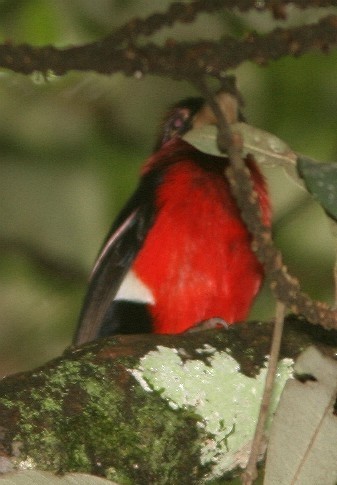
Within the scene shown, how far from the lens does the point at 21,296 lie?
4.27 metres

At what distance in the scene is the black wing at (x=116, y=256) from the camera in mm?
3492

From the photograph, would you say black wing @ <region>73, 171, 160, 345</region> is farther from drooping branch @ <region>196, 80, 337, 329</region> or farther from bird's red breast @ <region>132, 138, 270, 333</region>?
drooping branch @ <region>196, 80, 337, 329</region>

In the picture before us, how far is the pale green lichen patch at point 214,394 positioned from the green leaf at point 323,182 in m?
0.59

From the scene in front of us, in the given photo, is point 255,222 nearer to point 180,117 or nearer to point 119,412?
point 119,412

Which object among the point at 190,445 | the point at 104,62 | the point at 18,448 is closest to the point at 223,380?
the point at 190,445

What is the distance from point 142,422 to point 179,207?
1645 mm

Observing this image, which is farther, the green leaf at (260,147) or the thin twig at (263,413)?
the green leaf at (260,147)

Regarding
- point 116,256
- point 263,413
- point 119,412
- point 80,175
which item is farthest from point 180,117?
point 263,413

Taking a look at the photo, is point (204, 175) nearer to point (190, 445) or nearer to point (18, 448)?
point (190, 445)

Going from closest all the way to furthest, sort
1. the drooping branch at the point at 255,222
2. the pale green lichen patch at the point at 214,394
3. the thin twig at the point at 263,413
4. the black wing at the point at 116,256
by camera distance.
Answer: the thin twig at the point at 263,413
the drooping branch at the point at 255,222
the pale green lichen patch at the point at 214,394
the black wing at the point at 116,256

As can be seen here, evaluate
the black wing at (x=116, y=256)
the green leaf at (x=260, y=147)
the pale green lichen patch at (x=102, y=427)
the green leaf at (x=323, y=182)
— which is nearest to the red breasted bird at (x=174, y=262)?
the black wing at (x=116, y=256)

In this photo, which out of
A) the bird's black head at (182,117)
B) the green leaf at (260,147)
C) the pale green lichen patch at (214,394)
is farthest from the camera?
the bird's black head at (182,117)

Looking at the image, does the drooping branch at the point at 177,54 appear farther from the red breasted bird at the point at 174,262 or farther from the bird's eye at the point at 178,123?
the bird's eye at the point at 178,123

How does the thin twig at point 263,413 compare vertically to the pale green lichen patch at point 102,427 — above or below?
above
